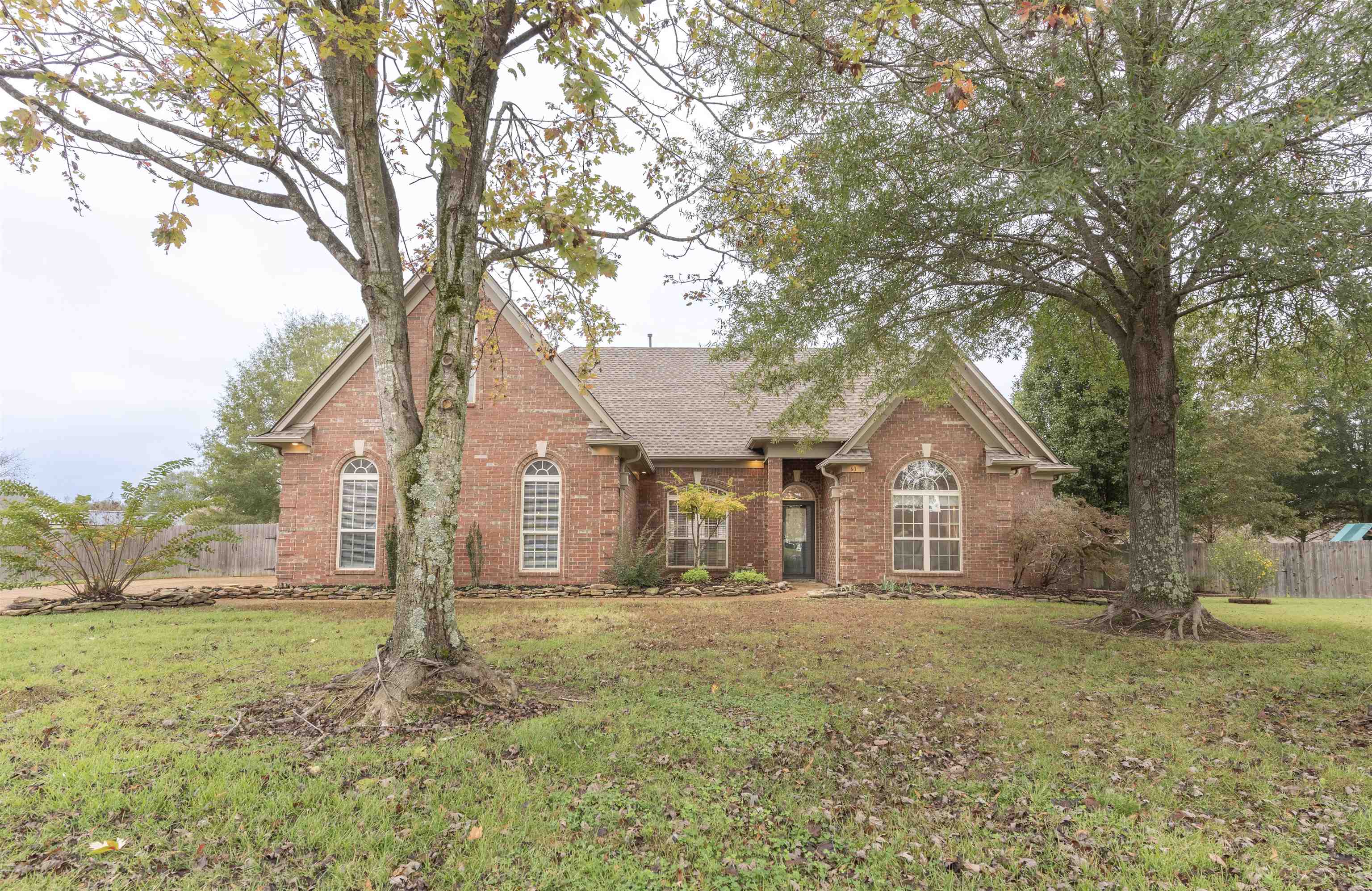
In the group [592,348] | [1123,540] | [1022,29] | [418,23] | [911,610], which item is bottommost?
[911,610]

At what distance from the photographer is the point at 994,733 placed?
554 centimetres

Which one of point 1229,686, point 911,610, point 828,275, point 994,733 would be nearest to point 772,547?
point 911,610

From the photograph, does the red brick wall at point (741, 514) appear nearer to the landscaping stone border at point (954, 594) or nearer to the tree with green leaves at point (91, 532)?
the landscaping stone border at point (954, 594)

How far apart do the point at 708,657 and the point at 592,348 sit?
3.91 m

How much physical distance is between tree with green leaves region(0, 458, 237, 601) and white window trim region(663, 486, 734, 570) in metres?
9.66

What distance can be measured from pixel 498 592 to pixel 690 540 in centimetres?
573

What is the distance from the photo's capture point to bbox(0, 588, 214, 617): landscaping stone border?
12.5 m

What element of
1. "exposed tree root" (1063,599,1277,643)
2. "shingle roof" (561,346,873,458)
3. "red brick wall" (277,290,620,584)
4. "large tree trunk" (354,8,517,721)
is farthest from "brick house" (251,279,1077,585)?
"large tree trunk" (354,8,517,721)

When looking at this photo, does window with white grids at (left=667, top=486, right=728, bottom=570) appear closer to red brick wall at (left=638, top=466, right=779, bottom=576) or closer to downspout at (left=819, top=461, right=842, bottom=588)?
red brick wall at (left=638, top=466, right=779, bottom=576)

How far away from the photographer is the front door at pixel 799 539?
19.5 meters

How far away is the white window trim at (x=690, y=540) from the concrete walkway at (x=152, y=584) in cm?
1060

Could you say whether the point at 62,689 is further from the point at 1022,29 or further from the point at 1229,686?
the point at 1022,29

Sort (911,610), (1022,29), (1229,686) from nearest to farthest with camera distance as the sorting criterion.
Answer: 1. (1229,686)
2. (1022,29)
3. (911,610)

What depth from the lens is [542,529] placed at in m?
16.2
